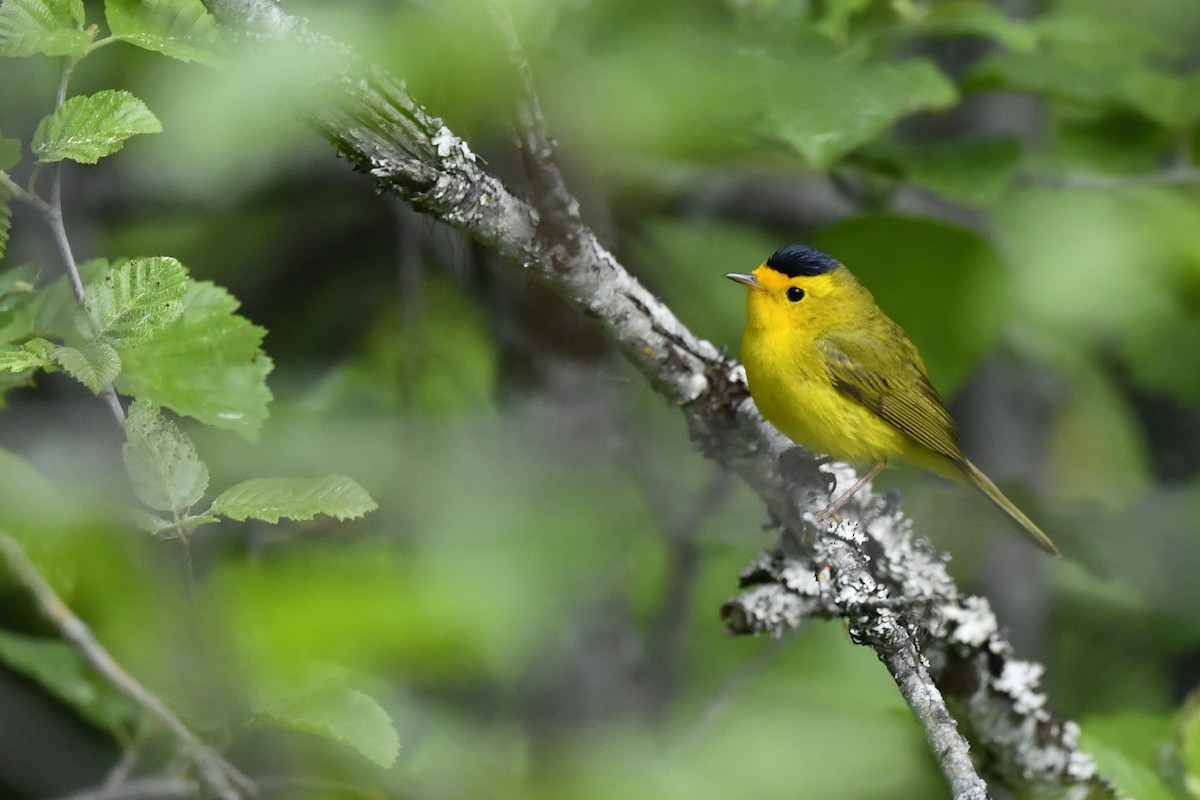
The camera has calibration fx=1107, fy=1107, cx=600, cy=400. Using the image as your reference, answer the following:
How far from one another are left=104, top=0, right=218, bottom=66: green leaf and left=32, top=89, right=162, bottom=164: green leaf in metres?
0.12

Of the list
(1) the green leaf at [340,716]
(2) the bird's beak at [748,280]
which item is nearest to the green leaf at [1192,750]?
(2) the bird's beak at [748,280]

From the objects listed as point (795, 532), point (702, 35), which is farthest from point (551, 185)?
point (702, 35)

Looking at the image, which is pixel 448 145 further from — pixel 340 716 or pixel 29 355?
pixel 340 716

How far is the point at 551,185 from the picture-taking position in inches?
73.9

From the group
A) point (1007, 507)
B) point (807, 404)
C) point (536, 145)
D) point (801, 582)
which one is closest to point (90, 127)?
point (536, 145)

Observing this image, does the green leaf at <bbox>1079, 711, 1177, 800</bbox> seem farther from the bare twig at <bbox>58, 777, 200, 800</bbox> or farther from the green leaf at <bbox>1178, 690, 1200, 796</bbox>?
the bare twig at <bbox>58, 777, 200, 800</bbox>

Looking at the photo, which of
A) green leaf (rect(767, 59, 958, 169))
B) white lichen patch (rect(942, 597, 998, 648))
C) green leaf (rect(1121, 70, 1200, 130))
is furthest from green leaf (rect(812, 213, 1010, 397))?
white lichen patch (rect(942, 597, 998, 648))

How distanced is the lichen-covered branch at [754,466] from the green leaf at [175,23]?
4 cm

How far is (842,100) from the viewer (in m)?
2.71

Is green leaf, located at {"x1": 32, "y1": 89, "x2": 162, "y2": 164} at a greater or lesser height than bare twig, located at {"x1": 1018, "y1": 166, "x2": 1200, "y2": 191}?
greater

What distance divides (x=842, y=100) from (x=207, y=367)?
1666 millimetres

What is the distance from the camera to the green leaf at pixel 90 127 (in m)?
1.45

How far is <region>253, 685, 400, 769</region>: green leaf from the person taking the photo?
1.73m

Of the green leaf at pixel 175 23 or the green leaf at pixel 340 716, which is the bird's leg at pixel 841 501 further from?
the green leaf at pixel 175 23
